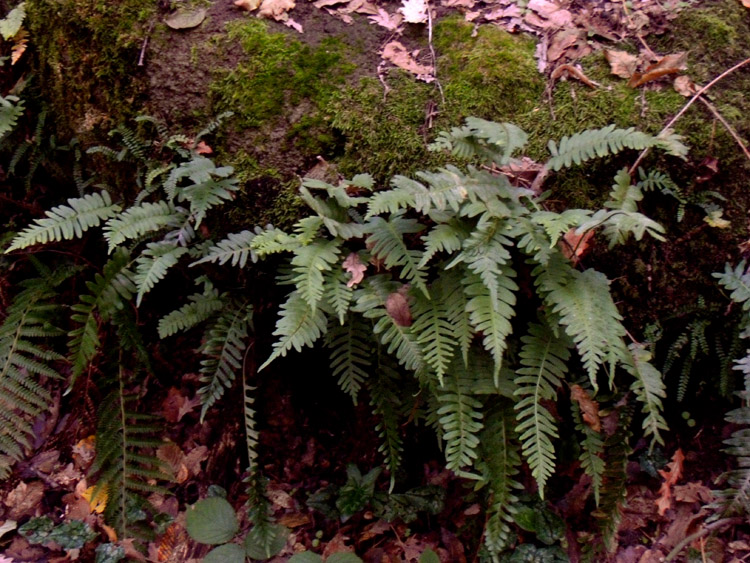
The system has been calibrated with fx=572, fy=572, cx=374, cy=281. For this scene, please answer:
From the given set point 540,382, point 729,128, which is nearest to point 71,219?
point 540,382

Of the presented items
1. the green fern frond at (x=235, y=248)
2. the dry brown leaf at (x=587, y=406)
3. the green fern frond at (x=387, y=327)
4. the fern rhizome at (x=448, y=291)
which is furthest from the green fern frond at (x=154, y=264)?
the dry brown leaf at (x=587, y=406)

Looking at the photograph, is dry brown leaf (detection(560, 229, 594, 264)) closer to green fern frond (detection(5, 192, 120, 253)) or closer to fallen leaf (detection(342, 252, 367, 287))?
fallen leaf (detection(342, 252, 367, 287))

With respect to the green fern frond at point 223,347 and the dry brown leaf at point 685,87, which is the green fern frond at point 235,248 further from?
the dry brown leaf at point 685,87

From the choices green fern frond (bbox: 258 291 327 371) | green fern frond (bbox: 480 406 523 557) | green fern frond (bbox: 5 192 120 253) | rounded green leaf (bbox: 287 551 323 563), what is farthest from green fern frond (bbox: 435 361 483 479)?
green fern frond (bbox: 5 192 120 253)

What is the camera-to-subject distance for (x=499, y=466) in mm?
2588

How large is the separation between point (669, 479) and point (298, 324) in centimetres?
208

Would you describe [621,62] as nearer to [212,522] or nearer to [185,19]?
[185,19]

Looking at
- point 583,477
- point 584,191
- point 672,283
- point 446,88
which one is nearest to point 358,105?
point 446,88

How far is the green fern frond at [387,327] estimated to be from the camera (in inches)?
95.3

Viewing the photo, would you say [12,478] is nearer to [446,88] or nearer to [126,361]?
[126,361]

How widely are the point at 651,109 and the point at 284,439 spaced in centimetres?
263

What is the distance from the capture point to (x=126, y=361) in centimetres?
329

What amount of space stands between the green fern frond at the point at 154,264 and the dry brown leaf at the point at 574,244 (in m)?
1.76

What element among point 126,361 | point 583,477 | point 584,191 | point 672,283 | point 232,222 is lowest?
point 583,477
